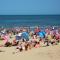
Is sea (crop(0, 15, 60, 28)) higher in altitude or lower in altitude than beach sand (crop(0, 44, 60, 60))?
lower

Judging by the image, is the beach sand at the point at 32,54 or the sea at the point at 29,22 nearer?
the beach sand at the point at 32,54

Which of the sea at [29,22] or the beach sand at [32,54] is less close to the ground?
the beach sand at [32,54]

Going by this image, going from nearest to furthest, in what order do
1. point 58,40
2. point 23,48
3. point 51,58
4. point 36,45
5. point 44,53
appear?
point 51,58
point 44,53
point 23,48
point 36,45
point 58,40

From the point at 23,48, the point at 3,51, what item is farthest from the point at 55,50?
the point at 3,51

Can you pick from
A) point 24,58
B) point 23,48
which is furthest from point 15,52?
point 24,58

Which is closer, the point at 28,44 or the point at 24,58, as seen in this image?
the point at 24,58

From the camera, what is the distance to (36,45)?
12664 mm

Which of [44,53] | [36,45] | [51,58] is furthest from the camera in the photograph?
[36,45]

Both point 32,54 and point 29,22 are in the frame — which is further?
point 29,22

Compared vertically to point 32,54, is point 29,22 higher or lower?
lower

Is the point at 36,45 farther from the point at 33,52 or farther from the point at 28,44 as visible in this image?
the point at 33,52

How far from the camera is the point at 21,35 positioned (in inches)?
571

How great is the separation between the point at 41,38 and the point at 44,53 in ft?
12.6

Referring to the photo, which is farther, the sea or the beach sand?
the sea
